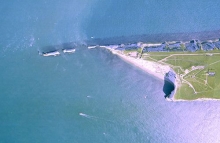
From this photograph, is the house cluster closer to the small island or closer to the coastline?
the small island

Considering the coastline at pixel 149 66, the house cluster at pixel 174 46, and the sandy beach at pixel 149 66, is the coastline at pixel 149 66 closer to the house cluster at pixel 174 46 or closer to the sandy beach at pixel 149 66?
the sandy beach at pixel 149 66

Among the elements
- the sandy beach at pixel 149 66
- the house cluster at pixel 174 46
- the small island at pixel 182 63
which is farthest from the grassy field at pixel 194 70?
the sandy beach at pixel 149 66

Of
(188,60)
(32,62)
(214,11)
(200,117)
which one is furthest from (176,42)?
(32,62)

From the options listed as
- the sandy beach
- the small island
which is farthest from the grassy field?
the sandy beach

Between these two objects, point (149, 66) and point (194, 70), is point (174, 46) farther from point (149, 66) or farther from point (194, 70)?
point (149, 66)

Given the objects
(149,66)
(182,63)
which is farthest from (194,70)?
(149,66)

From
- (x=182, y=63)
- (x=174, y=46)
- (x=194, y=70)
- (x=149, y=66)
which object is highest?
(x=174, y=46)

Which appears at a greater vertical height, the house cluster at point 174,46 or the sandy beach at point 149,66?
the house cluster at point 174,46
